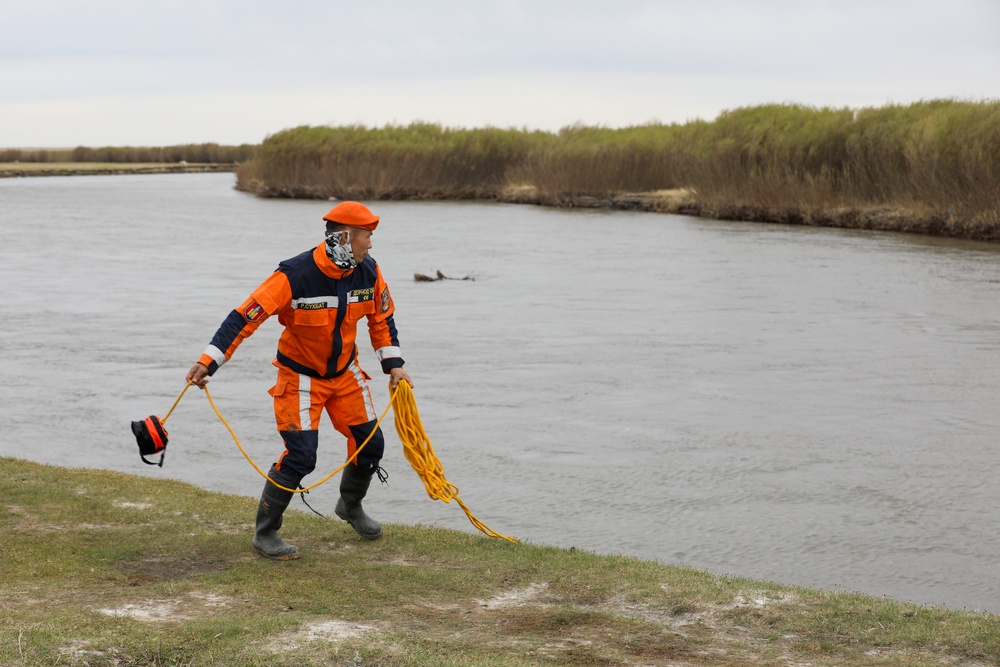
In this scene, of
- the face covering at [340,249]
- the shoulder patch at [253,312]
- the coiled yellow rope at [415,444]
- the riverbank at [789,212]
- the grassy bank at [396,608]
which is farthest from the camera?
the riverbank at [789,212]

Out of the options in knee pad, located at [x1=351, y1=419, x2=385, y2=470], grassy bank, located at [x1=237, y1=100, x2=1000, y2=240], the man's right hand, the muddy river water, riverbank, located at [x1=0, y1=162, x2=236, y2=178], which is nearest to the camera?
the man's right hand

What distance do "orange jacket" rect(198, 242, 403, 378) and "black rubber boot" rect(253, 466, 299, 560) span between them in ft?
2.08

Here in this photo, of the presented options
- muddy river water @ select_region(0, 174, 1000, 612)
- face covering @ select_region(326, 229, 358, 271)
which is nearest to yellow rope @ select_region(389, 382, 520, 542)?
face covering @ select_region(326, 229, 358, 271)

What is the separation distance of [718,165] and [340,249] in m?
36.2

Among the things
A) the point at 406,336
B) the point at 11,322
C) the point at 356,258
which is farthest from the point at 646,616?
the point at 11,322

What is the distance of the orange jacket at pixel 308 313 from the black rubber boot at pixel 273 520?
633 millimetres

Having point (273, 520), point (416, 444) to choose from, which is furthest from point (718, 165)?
point (273, 520)

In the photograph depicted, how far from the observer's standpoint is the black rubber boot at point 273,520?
6.72 m

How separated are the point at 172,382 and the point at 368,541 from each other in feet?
23.0

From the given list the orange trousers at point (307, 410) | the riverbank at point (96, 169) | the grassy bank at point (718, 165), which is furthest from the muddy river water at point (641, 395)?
the riverbank at point (96, 169)

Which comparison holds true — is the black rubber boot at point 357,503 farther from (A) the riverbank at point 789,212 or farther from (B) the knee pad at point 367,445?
(A) the riverbank at point 789,212

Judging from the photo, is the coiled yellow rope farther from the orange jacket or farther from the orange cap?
the orange cap

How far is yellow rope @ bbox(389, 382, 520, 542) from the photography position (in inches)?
281

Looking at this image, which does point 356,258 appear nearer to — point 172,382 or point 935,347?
point 172,382
